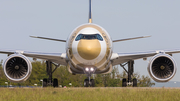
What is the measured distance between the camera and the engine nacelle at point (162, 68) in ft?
55.7

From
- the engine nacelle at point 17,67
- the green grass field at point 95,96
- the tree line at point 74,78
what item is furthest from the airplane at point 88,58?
the tree line at point 74,78

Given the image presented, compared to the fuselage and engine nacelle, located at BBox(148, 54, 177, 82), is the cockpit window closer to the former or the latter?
the fuselage

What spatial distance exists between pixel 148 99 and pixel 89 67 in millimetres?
8668

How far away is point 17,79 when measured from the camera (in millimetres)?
16750

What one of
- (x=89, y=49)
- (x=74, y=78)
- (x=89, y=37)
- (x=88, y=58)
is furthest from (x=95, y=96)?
(x=74, y=78)

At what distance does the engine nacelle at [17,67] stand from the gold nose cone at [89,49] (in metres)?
3.35

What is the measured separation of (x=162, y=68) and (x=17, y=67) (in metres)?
8.46

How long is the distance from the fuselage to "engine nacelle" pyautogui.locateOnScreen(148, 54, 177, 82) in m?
2.70

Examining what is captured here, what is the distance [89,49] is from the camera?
15.6 metres

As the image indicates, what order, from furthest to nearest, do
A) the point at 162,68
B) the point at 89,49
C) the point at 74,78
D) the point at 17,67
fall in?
the point at 74,78
the point at 162,68
the point at 17,67
the point at 89,49

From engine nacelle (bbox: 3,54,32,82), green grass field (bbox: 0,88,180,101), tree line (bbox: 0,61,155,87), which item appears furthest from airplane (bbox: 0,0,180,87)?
tree line (bbox: 0,61,155,87)

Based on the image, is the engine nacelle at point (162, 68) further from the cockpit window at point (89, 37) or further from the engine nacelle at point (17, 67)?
the engine nacelle at point (17, 67)

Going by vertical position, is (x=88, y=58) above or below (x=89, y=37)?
below

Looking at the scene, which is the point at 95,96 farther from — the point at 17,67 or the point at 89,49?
the point at 17,67
